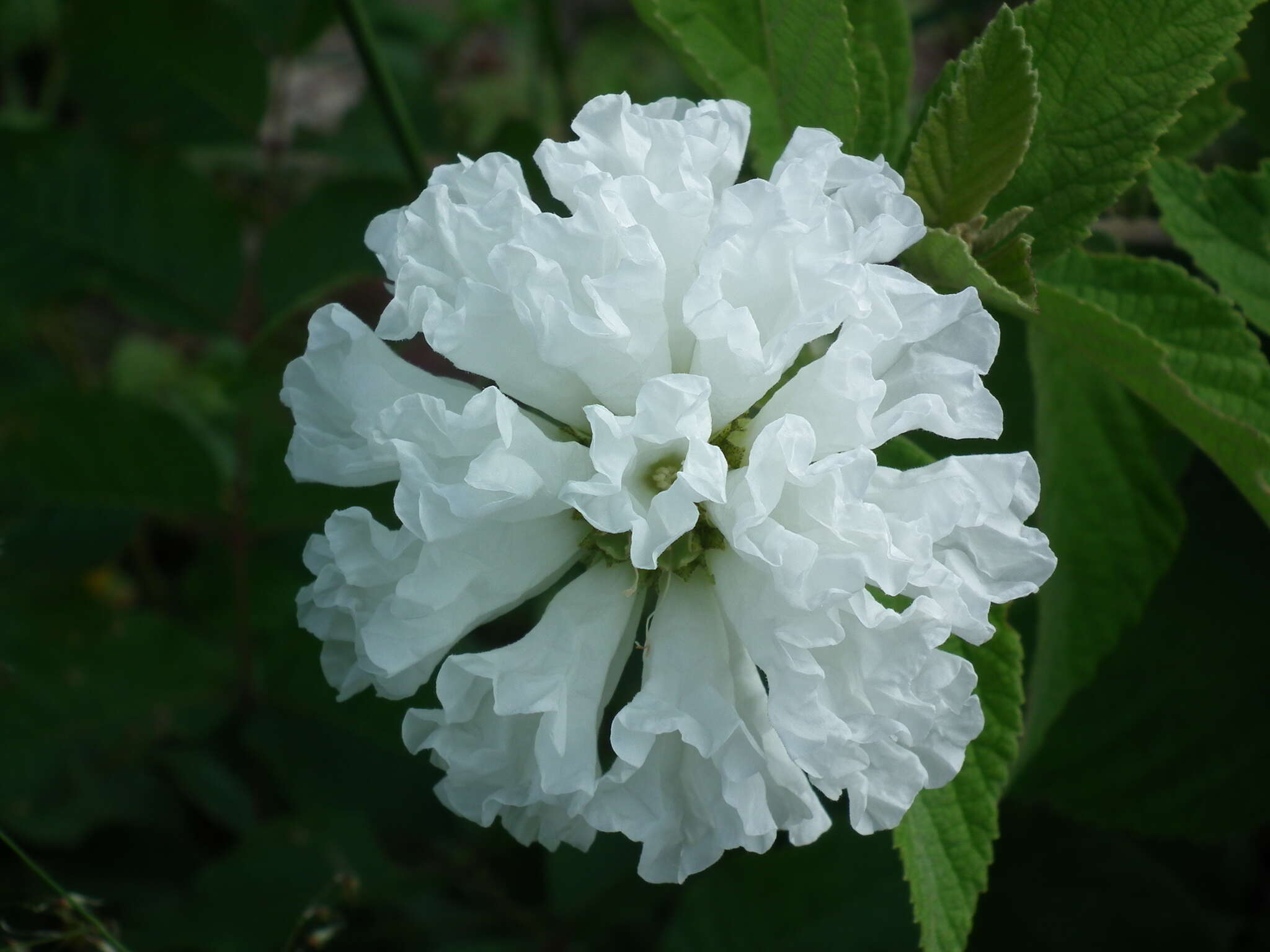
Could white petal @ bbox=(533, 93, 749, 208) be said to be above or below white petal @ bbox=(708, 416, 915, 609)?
above

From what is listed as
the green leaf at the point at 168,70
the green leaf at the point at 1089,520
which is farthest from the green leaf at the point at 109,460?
the green leaf at the point at 1089,520

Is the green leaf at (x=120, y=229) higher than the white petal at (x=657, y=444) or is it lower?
lower

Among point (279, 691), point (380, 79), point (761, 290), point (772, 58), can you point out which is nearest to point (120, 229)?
point (380, 79)

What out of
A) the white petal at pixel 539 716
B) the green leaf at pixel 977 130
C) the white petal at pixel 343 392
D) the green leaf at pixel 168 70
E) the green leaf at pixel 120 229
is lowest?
the green leaf at pixel 120 229

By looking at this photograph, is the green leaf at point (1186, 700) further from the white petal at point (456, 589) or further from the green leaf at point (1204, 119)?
the white petal at point (456, 589)

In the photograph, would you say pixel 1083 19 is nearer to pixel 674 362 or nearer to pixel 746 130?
pixel 746 130

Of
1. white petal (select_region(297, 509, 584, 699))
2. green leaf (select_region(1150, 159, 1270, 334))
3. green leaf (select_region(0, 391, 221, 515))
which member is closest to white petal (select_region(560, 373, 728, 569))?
white petal (select_region(297, 509, 584, 699))

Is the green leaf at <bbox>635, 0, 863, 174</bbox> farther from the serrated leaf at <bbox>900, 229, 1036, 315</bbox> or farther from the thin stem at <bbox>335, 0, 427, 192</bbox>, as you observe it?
the thin stem at <bbox>335, 0, 427, 192</bbox>
